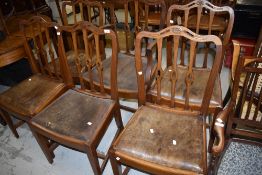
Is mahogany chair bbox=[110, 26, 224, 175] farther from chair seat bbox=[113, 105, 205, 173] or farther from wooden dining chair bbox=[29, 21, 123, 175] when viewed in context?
wooden dining chair bbox=[29, 21, 123, 175]

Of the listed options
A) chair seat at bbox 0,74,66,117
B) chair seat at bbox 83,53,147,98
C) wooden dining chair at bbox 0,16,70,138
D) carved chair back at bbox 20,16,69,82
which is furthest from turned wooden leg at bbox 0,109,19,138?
chair seat at bbox 83,53,147,98

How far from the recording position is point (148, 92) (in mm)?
1597

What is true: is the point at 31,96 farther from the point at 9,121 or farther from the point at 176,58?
the point at 176,58

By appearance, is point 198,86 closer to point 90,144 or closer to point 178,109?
point 178,109

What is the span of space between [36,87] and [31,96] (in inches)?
4.1

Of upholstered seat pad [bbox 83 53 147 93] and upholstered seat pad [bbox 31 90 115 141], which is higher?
upholstered seat pad [bbox 83 53 147 93]

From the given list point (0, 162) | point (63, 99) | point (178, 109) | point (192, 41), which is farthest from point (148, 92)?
point (0, 162)

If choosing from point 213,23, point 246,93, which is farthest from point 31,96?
point 213,23

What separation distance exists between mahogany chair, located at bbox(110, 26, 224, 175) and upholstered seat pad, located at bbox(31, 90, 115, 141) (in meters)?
0.22

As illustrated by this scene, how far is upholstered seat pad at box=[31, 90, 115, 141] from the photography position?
55.6 inches

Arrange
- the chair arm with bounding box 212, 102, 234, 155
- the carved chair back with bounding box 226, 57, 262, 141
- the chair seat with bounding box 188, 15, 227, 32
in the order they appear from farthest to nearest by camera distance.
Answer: the chair seat with bounding box 188, 15, 227, 32 < the carved chair back with bounding box 226, 57, 262, 141 < the chair arm with bounding box 212, 102, 234, 155

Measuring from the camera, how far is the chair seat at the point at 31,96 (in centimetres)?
166

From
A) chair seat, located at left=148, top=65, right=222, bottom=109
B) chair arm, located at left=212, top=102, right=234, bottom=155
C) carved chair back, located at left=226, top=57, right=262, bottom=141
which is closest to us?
chair arm, located at left=212, top=102, right=234, bottom=155

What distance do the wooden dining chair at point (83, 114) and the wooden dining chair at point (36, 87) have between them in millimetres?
107
